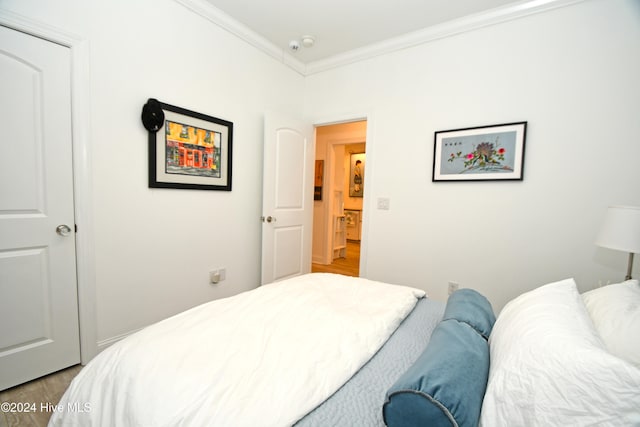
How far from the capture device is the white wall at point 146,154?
6.18 ft

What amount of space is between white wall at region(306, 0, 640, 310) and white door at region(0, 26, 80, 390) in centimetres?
246

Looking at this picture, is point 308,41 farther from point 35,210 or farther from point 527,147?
point 35,210

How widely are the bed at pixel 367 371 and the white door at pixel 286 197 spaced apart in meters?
1.72

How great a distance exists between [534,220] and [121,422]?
2720mm

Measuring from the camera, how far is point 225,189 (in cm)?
267

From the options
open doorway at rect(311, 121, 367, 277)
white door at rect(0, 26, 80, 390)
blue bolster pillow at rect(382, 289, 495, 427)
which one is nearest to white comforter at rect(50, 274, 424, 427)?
blue bolster pillow at rect(382, 289, 495, 427)

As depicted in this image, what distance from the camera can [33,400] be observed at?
158 cm

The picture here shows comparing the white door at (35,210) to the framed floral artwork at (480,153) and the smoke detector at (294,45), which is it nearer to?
the smoke detector at (294,45)

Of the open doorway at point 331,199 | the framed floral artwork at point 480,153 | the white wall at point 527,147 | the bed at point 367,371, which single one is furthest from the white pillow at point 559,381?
the open doorway at point 331,199

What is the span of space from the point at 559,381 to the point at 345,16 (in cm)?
280

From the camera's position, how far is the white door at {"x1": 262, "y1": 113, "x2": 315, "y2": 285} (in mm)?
2934

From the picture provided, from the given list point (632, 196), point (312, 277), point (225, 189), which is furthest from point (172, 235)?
point (632, 196)

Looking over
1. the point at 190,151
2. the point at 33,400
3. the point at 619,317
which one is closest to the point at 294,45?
the point at 190,151

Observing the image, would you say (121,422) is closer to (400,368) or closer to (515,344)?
(400,368)
